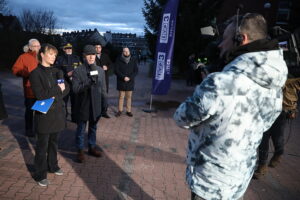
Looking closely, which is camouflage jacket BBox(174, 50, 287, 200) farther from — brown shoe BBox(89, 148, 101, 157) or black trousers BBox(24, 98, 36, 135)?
black trousers BBox(24, 98, 36, 135)

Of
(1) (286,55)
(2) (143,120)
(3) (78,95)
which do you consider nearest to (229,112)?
(1) (286,55)

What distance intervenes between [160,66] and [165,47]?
59cm

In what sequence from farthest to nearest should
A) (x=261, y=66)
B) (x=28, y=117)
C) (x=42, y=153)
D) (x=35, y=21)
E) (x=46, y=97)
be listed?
(x=35, y=21)
(x=28, y=117)
(x=42, y=153)
(x=46, y=97)
(x=261, y=66)

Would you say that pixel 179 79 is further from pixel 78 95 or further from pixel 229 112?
pixel 229 112

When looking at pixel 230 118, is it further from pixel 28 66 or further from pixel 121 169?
pixel 28 66

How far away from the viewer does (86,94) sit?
13.5 ft

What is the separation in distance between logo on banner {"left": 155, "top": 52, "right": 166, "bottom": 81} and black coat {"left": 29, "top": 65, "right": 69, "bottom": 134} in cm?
445

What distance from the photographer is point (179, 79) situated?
19281mm

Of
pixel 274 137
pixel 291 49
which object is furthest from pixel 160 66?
pixel 291 49

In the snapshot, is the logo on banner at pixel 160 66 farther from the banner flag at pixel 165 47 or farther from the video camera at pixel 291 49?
the video camera at pixel 291 49

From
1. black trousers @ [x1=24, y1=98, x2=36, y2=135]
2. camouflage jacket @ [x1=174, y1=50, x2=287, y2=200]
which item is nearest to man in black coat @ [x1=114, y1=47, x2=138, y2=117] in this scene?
black trousers @ [x1=24, y1=98, x2=36, y2=135]

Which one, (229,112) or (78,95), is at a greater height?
(229,112)

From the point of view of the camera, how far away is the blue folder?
3107 millimetres

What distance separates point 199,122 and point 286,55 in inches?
89.6
